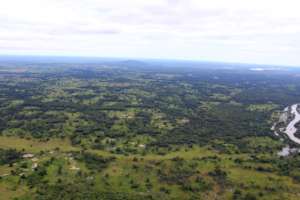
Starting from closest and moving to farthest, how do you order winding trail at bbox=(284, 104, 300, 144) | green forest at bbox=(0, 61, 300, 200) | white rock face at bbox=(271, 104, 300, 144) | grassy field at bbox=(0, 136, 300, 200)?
grassy field at bbox=(0, 136, 300, 200) → green forest at bbox=(0, 61, 300, 200) → winding trail at bbox=(284, 104, 300, 144) → white rock face at bbox=(271, 104, 300, 144)

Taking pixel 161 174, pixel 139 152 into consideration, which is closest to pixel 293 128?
pixel 139 152

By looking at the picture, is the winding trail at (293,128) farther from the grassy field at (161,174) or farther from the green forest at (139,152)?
the grassy field at (161,174)

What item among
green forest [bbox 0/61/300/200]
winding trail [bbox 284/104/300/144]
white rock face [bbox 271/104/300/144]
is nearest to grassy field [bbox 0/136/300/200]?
green forest [bbox 0/61/300/200]

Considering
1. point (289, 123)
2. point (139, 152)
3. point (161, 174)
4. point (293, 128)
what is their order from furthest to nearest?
point (289, 123) → point (293, 128) → point (139, 152) → point (161, 174)

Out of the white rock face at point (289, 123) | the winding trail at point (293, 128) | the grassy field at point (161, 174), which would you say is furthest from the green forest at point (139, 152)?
the winding trail at point (293, 128)

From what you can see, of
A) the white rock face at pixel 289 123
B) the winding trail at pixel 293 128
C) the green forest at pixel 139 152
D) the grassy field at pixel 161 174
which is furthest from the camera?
the white rock face at pixel 289 123

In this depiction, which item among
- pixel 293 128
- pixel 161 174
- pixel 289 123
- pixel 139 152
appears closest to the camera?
pixel 161 174

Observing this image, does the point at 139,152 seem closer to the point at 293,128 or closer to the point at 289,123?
the point at 293,128

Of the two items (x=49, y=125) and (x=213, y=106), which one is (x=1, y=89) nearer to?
(x=49, y=125)

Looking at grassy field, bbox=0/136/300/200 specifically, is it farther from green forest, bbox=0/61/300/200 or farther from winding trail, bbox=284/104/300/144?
winding trail, bbox=284/104/300/144

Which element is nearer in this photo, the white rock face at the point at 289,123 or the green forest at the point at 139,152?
the green forest at the point at 139,152

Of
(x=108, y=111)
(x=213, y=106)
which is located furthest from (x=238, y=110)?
(x=108, y=111)
